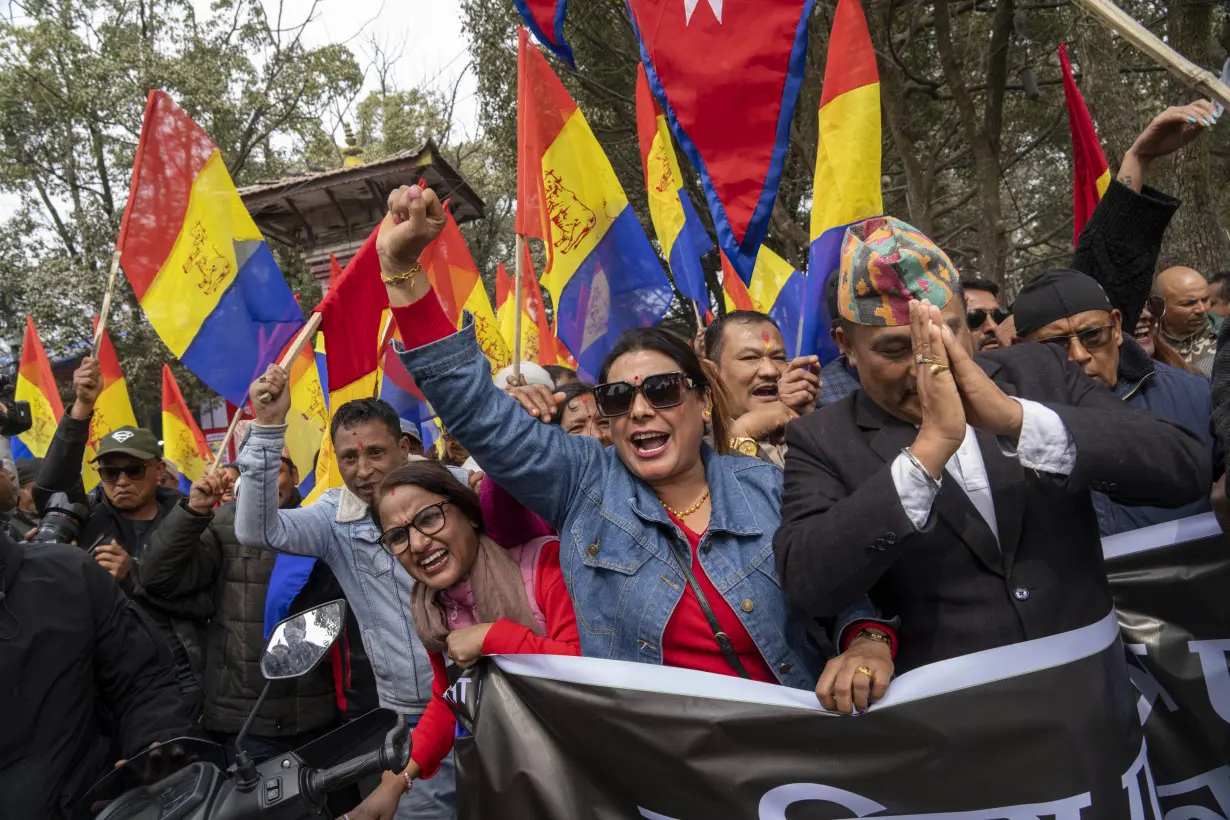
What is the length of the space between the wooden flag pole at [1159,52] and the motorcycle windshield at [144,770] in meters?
2.58

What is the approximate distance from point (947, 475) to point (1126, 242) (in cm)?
176

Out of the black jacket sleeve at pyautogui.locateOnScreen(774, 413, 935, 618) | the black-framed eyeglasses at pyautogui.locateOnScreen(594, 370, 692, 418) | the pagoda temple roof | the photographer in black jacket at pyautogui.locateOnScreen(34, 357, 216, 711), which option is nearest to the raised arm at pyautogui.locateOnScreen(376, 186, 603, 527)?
the black-framed eyeglasses at pyautogui.locateOnScreen(594, 370, 692, 418)

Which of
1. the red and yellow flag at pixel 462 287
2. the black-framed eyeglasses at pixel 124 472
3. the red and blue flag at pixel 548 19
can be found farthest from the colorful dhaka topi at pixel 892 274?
the red and yellow flag at pixel 462 287

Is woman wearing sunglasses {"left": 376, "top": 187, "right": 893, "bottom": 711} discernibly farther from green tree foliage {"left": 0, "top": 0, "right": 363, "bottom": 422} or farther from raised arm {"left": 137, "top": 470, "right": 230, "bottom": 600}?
green tree foliage {"left": 0, "top": 0, "right": 363, "bottom": 422}

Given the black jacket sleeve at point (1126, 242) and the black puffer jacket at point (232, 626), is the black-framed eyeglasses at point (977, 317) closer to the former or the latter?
the black jacket sleeve at point (1126, 242)

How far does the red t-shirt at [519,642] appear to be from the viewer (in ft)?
7.06

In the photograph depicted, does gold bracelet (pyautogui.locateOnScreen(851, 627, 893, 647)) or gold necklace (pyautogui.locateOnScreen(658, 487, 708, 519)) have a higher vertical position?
gold necklace (pyautogui.locateOnScreen(658, 487, 708, 519))

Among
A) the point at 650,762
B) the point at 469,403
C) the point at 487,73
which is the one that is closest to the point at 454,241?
the point at 469,403

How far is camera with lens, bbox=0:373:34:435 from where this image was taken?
117 inches

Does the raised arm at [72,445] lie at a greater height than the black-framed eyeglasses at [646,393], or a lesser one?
greater

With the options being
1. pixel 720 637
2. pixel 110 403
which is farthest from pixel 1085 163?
pixel 110 403

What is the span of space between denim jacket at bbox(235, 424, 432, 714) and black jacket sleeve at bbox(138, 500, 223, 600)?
22.7 inches

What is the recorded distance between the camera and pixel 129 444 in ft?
14.5

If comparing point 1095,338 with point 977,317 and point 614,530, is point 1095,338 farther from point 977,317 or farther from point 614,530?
point 614,530
